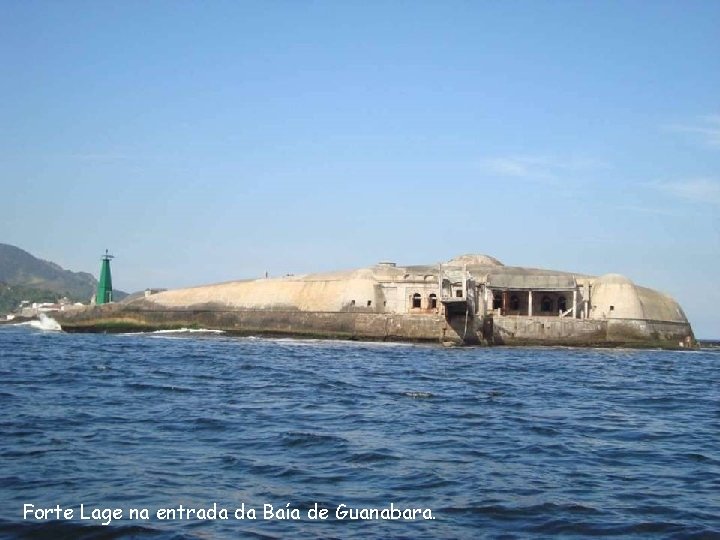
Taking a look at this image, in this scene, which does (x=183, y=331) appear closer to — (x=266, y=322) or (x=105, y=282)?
(x=266, y=322)

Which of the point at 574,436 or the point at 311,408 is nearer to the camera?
the point at 574,436

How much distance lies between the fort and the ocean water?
3124 cm

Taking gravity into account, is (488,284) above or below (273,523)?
above

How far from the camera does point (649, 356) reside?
161ft

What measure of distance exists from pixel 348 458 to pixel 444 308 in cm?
4595

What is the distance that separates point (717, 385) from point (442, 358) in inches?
538

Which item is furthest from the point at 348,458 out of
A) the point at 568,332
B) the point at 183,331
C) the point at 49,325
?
the point at 49,325

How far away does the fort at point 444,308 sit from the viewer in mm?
56812

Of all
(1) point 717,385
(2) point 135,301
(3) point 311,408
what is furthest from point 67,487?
(2) point 135,301

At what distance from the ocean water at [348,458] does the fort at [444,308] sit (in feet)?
103

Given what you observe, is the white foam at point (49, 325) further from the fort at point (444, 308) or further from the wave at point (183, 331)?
the wave at point (183, 331)

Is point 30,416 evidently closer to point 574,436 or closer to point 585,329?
point 574,436

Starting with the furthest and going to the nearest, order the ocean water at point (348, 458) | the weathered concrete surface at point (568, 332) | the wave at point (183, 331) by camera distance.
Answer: the wave at point (183, 331)
the weathered concrete surface at point (568, 332)
the ocean water at point (348, 458)

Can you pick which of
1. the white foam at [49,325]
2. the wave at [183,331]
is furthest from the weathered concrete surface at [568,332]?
the white foam at [49,325]
